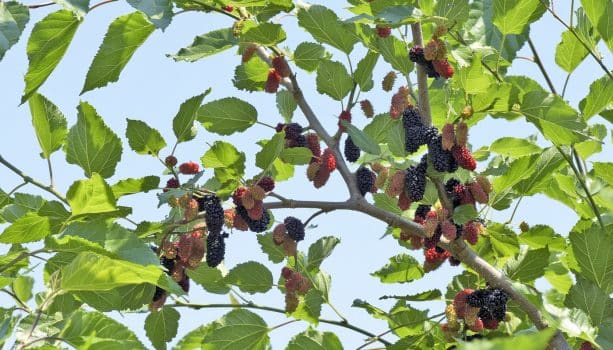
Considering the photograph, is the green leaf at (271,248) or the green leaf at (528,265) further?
the green leaf at (271,248)

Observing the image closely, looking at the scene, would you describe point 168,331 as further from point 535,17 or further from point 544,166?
point 535,17

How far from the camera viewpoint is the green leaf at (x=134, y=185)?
2.15m

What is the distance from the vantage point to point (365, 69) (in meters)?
2.51

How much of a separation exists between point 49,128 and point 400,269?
1174 millimetres

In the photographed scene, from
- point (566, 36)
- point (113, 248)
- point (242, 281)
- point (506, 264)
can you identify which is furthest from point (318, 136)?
point (113, 248)

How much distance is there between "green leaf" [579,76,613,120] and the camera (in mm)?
2424

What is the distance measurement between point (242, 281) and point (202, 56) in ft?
2.20

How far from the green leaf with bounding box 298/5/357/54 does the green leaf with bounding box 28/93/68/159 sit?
0.66 metres

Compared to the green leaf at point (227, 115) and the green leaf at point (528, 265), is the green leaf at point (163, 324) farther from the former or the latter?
the green leaf at point (528, 265)

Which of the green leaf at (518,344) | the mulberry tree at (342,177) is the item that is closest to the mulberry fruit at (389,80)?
the mulberry tree at (342,177)

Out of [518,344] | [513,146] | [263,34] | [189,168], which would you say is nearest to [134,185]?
[189,168]

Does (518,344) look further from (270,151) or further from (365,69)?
(365,69)

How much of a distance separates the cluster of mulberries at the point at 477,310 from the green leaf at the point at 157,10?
3.67 feet

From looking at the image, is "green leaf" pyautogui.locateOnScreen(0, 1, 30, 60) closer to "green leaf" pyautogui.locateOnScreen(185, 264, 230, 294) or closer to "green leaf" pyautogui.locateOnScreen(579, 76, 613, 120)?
"green leaf" pyautogui.locateOnScreen(185, 264, 230, 294)
